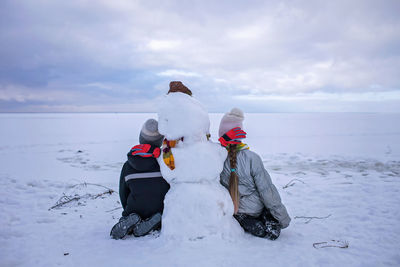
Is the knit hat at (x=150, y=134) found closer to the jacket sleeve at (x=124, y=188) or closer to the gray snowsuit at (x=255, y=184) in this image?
the jacket sleeve at (x=124, y=188)

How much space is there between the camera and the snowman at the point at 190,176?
7.94 feet

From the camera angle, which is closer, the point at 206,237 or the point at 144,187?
the point at 206,237

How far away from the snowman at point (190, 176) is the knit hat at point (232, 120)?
0.32 meters

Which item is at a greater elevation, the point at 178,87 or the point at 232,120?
the point at 178,87

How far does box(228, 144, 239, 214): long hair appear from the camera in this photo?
8.66ft

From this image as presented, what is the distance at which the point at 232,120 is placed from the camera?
2.78 meters

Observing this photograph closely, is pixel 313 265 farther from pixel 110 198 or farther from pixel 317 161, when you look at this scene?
pixel 317 161

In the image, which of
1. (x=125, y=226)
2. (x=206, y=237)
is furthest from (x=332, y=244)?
(x=125, y=226)

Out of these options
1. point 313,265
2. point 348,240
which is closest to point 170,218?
point 313,265

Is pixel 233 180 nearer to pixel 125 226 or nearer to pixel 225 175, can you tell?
pixel 225 175

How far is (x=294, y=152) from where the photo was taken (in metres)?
9.02

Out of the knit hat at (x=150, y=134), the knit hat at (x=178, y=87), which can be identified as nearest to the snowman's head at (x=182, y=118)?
the knit hat at (x=178, y=87)

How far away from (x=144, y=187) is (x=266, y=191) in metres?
1.31

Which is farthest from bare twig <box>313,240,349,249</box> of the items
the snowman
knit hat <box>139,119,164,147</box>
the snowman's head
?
knit hat <box>139,119,164,147</box>
